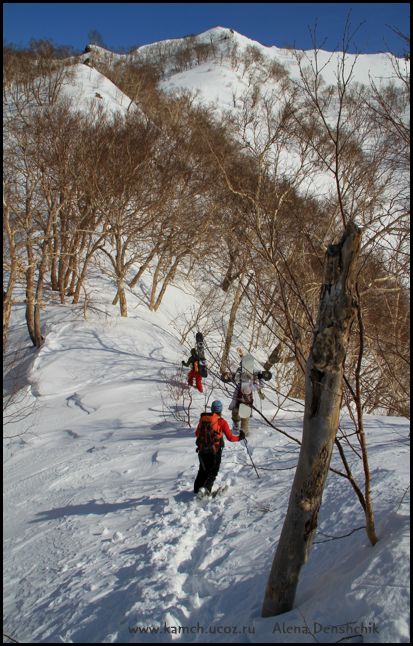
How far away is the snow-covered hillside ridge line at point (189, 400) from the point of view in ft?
10.8

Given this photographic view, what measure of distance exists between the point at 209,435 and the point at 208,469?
514 millimetres

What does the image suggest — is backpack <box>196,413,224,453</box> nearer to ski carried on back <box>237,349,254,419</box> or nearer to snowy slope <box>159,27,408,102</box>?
ski carried on back <box>237,349,254,419</box>

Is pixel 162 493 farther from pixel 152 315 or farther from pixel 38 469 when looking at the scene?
pixel 152 315

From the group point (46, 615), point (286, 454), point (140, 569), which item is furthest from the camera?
point (286, 454)

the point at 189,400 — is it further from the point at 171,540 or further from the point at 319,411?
the point at 319,411

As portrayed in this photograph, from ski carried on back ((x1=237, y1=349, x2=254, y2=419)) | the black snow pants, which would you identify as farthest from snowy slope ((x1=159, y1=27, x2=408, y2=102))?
the black snow pants

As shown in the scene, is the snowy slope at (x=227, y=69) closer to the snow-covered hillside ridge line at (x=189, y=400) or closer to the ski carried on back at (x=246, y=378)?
the snow-covered hillside ridge line at (x=189, y=400)

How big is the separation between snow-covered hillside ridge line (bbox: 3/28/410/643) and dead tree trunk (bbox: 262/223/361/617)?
9 cm

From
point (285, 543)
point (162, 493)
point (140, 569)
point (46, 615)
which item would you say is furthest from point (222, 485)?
point (285, 543)

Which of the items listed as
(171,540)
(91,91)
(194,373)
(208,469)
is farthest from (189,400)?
(91,91)

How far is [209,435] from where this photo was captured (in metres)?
5.86

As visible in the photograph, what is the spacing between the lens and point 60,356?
13.1 metres

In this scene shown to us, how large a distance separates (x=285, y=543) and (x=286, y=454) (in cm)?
457

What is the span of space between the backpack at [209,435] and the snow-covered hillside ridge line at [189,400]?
0.75 m
